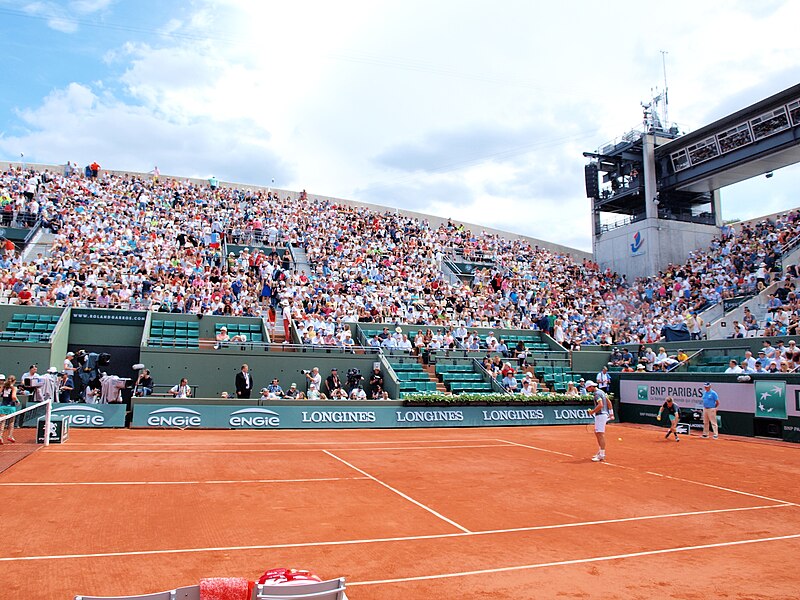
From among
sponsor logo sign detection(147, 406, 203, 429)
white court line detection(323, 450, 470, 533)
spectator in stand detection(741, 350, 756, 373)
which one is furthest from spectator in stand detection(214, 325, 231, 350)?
spectator in stand detection(741, 350, 756, 373)

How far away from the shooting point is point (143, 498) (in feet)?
31.4

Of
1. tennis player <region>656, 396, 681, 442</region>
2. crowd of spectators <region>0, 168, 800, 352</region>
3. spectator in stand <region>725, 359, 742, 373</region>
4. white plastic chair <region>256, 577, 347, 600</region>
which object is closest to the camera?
white plastic chair <region>256, 577, 347, 600</region>

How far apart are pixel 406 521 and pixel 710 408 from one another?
597 inches

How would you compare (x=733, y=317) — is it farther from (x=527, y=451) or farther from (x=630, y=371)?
(x=527, y=451)

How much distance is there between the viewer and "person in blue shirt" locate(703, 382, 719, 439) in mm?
19562

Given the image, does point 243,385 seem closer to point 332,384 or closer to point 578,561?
point 332,384

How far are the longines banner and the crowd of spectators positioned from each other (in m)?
5.05

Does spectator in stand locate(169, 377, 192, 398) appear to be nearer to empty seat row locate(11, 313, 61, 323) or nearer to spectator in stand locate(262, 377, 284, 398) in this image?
spectator in stand locate(262, 377, 284, 398)

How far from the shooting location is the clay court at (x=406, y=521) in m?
6.21

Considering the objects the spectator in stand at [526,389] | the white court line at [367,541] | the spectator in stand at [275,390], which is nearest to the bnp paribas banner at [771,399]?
the spectator in stand at [526,389]

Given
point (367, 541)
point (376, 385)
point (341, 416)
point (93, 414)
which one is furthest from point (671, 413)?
point (93, 414)

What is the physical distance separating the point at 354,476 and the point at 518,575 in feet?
20.2

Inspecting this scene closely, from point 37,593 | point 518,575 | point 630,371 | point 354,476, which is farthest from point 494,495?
point 630,371

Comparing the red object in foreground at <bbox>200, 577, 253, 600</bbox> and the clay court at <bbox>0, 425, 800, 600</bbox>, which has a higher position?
the red object in foreground at <bbox>200, 577, 253, 600</bbox>
